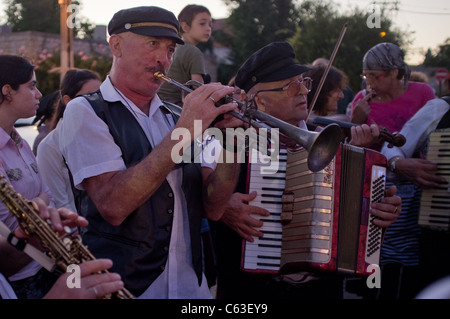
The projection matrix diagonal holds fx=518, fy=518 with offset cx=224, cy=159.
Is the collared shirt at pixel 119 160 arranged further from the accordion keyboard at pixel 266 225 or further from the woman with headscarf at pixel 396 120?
the woman with headscarf at pixel 396 120

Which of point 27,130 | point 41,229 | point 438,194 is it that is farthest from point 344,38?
point 41,229

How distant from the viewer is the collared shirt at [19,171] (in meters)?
2.74

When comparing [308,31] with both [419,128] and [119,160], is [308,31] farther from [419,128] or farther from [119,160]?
[119,160]

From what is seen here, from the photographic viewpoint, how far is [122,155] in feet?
7.59

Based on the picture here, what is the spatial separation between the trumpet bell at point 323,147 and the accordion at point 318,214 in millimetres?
257

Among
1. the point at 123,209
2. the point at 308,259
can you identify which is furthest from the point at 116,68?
the point at 308,259

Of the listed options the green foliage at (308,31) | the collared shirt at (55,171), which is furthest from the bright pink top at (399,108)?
the green foliage at (308,31)

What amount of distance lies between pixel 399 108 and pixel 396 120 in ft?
0.39

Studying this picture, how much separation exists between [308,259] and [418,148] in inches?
75.6

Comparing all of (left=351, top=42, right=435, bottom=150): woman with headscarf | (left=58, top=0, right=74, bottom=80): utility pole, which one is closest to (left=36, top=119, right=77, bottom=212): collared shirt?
(left=351, top=42, right=435, bottom=150): woman with headscarf

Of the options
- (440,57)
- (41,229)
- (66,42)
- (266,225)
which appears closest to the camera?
(41,229)

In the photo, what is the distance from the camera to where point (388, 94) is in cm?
461

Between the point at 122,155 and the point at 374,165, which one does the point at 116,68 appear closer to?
the point at 122,155

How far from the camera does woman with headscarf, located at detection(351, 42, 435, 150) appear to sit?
451cm
